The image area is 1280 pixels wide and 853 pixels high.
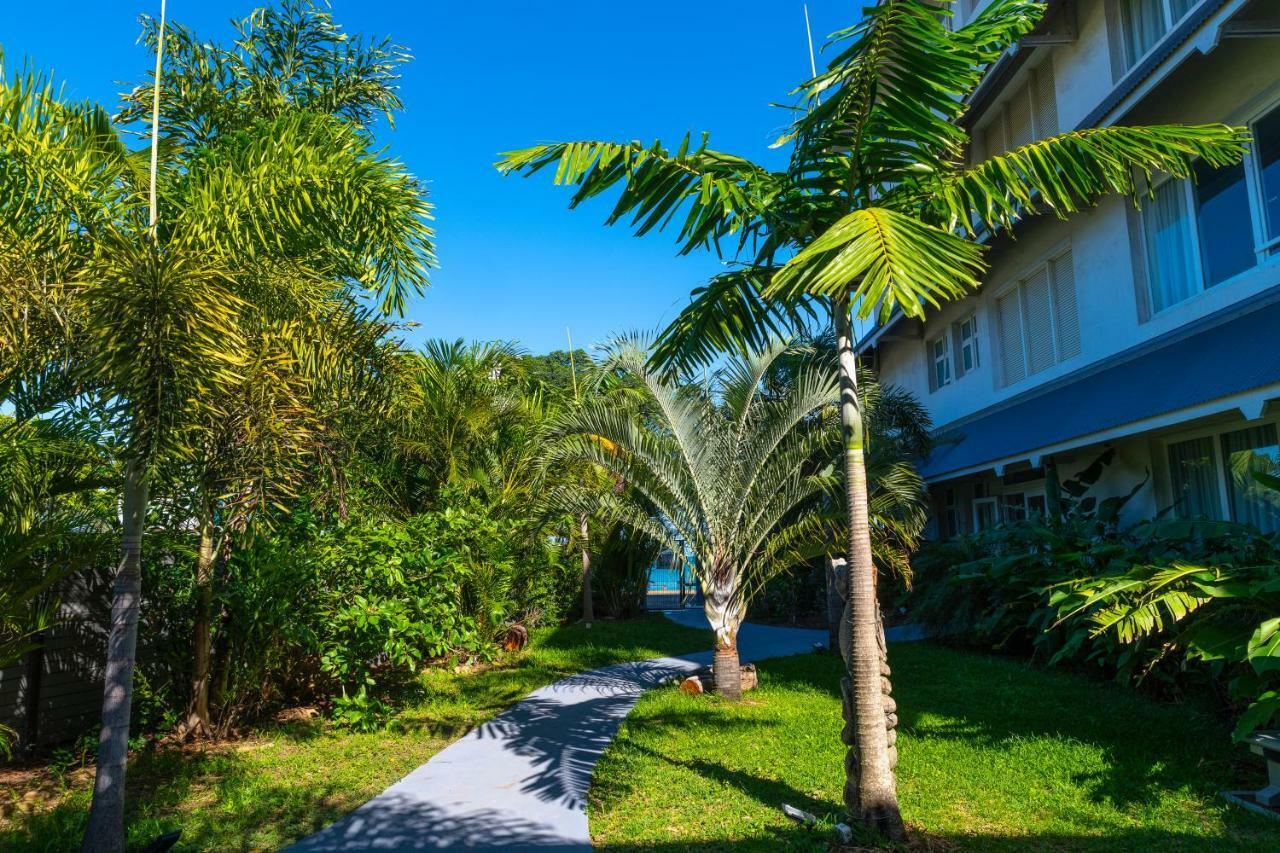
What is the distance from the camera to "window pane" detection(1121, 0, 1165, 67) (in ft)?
32.6

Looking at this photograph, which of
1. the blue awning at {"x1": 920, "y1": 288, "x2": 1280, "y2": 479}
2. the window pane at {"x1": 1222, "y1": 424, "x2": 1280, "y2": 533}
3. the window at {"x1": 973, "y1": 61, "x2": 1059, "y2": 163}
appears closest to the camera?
the blue awning at {"x1": 920, "y1": 288, "x2": 1280, "y2": 479}

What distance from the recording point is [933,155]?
5113 mm

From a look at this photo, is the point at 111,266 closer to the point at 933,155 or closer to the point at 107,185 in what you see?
the point at 107,185

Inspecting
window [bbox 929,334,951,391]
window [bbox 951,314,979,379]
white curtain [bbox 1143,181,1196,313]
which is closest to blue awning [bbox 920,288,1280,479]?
white curtain [bbox 1143,181,1196,313]

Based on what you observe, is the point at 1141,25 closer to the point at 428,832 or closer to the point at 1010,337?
the point at 1010,337

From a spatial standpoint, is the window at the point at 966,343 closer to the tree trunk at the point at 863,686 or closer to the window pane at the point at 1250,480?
the window pane at the point at 1250,480

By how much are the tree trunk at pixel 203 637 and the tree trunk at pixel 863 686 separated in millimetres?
5583

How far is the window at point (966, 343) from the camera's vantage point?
15956 mm

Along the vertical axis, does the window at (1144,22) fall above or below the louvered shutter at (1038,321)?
above

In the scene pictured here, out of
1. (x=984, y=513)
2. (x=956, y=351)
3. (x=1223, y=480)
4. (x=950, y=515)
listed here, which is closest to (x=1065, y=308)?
(x=1223, y=480)

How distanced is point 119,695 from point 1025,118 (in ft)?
47.9

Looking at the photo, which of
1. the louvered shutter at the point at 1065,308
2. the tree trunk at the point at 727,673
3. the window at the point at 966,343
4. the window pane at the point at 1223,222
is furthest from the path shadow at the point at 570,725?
the window at the point at 966,343

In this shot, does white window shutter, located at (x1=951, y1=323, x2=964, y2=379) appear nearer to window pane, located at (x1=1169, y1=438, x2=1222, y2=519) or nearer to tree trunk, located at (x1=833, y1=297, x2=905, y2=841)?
window pane, located at (x1=1169, y1=438, x2=1222, y2=519)

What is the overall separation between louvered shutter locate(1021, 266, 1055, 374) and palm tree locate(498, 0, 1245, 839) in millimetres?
8402
